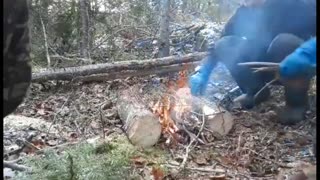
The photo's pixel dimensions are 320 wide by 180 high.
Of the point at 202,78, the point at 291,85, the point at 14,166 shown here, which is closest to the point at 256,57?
the point at 291,85

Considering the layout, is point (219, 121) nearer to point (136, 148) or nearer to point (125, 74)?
point (136, 148)

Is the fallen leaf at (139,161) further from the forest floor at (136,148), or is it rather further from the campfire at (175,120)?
the campfire at (175,120)

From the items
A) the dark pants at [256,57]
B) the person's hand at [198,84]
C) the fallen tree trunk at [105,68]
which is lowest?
the fallen tree trunk at [105,68]

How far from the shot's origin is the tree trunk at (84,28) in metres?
3.11

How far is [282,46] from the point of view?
4.22 feet

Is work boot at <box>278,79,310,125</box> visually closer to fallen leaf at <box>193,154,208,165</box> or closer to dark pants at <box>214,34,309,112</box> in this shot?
dark pants at <box>214,34,309,112</box>

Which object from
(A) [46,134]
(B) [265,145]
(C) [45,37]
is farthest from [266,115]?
(C) [45,37]

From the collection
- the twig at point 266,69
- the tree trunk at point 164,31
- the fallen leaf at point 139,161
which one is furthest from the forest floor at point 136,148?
the tree trunk at point 164,31

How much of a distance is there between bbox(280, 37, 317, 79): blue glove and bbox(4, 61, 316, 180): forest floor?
0.20 metres

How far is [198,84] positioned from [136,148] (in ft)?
1.42

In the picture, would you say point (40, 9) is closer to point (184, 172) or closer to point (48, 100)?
point (48, 100)

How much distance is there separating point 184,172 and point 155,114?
1.18ft

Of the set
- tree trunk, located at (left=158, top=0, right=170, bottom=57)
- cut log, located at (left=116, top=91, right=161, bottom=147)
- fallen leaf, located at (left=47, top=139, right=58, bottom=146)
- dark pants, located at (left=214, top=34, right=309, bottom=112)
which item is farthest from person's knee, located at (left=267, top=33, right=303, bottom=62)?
tree trunk, located at (left=158, top=0, right=170, bottom=57)

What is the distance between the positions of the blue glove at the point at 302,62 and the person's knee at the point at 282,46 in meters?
0.07
